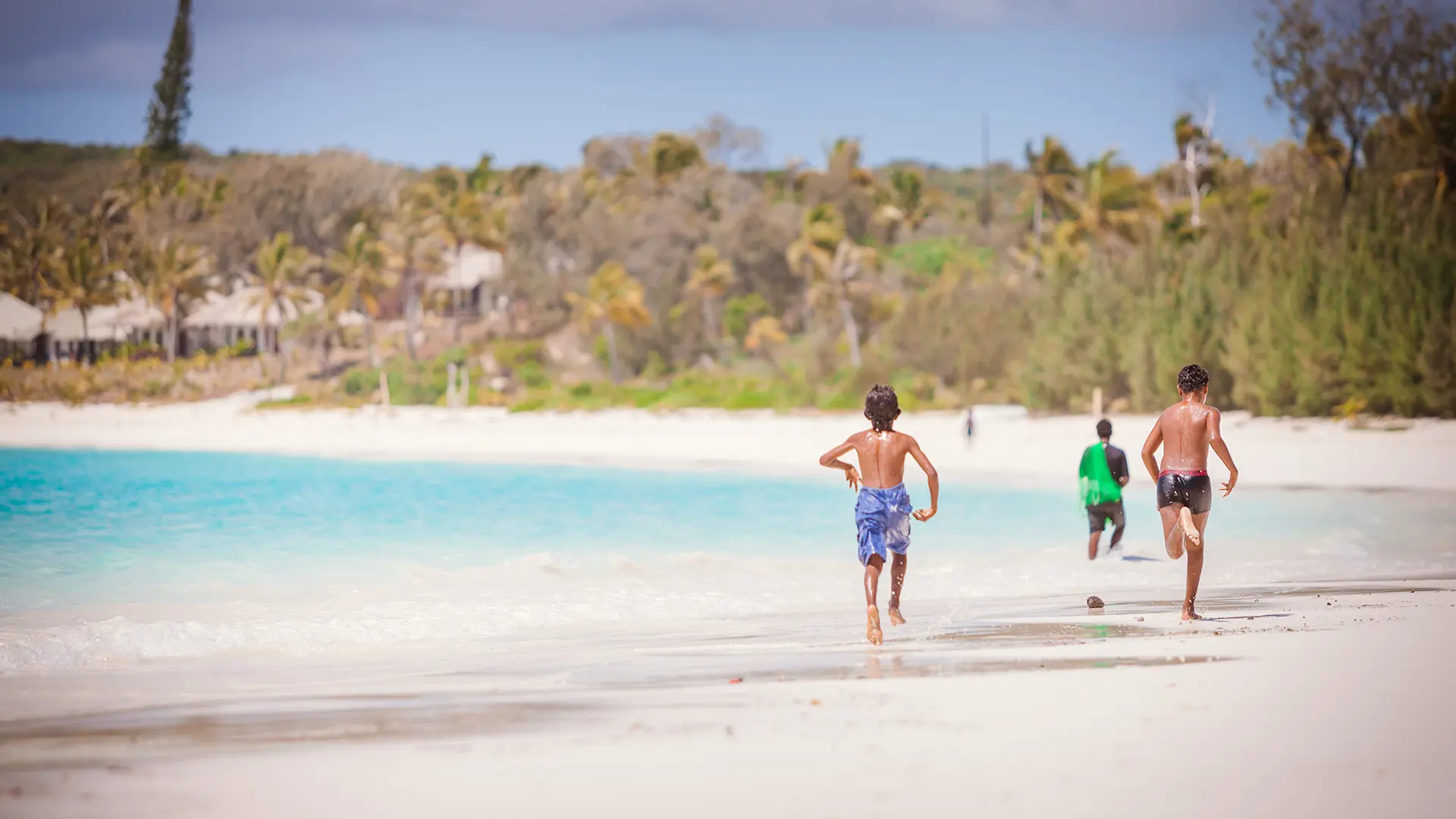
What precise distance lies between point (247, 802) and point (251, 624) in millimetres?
5201

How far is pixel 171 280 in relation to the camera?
66375 millimetres

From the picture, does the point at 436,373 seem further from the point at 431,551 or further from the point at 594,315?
the point at 431,551

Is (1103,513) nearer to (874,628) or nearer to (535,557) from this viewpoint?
(535,557)

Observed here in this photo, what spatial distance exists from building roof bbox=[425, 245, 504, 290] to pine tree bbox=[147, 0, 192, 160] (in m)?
22.0

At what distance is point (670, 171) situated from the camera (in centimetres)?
8262

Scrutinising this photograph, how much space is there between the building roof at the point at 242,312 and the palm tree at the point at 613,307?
1465cm

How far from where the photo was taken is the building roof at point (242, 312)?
68.2 meters

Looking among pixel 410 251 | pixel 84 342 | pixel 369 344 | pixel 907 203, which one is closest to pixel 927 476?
pixel 369 344

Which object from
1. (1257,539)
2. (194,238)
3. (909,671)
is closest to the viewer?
(909,671)

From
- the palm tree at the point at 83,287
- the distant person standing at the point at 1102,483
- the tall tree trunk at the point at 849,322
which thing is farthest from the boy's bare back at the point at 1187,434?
the palm tree at the point at 83,287

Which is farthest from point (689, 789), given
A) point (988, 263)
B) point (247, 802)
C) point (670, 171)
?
point (670, 171)

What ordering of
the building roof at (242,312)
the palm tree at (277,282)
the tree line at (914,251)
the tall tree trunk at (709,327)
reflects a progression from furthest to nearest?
1. the building roof at (242,312)
2. the palm tree at (277,282)
3. the tall tree trunk at (709,327)
4. the tree line at (914,251)

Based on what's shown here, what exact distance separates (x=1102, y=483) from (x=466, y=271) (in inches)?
2595

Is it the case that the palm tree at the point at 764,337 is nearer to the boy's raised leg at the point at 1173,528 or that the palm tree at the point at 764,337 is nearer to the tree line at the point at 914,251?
the tree line at the point at 914,251
